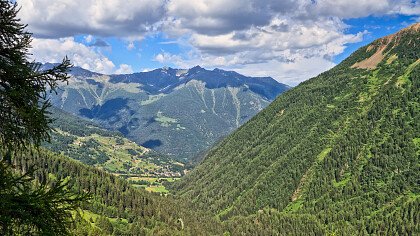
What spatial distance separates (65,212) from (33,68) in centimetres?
837

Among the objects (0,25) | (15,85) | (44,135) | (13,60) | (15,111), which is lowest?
(44,135)

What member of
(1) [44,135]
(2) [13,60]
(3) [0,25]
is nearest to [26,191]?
(1) [44,135]

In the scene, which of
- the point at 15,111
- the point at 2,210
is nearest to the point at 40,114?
the point at 15,111

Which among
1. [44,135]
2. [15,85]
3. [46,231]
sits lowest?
[46,231]

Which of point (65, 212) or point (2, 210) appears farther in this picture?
point (65, 212)

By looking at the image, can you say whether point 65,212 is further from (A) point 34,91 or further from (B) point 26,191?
(A) point 34,91

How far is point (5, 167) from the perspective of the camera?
67.2 feet

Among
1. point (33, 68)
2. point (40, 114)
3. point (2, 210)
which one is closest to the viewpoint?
point (2, 210)

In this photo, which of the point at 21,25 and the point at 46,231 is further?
the point at 21,25

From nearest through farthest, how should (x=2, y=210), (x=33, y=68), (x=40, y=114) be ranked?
(x=2, y=210) < (x=40, y=114) < (x=33, y=68)

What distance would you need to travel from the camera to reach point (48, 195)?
1947cm

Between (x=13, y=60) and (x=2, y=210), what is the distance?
7941mm

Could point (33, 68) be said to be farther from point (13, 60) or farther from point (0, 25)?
point (0, 25)

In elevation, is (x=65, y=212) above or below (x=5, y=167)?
below
